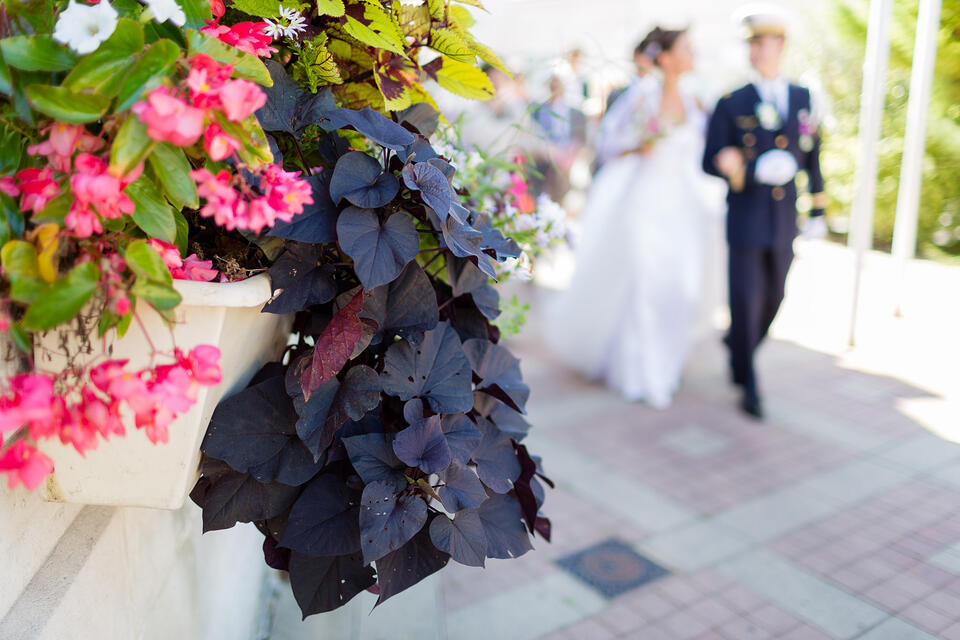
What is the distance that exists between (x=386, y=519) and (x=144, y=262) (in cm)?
46

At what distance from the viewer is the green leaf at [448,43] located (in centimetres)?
121

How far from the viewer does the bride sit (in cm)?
443

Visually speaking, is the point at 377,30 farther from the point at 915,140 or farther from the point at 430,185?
the point at 915,140

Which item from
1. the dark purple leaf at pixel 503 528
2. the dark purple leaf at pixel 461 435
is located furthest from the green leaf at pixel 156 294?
the dark purple leaf at pixel 503 528

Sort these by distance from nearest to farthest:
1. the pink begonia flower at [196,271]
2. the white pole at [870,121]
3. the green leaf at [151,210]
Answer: the green leaf at [151,210] < the pink begonia flower at [196,271] < the white pole at [870,121]

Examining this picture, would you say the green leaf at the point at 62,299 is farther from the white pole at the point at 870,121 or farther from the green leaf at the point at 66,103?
the white pole at the point at 870,121

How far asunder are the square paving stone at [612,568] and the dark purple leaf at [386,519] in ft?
5.29

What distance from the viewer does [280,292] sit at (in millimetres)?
1051

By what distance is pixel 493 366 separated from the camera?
4.24ft

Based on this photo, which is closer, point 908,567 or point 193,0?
point 193,0

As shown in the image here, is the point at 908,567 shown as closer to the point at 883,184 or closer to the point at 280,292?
the point at 280,292

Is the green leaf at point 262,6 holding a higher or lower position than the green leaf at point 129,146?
higher

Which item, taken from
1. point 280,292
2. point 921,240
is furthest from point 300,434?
point 921,240

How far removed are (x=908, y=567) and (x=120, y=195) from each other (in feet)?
8.75
